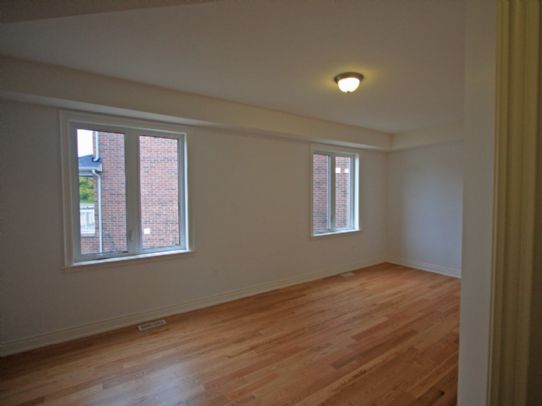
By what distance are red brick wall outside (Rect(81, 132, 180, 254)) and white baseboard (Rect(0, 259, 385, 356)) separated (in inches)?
29.2

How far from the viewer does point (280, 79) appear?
8.66ft

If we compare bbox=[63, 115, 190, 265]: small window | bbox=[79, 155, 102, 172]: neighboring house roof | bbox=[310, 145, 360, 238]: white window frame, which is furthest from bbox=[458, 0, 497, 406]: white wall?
bbox=[310, 145, 360, 238]: white window frame

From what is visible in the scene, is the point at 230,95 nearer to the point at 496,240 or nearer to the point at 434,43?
the point at 434,43

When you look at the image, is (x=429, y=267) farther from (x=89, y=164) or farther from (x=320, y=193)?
(x=89, y=164)

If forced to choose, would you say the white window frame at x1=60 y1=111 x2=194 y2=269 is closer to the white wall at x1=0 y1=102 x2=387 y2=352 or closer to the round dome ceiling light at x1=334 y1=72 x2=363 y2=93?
the white wall at x1=0 y1=102 x2=387 y2=352

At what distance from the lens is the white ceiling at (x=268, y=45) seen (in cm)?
166

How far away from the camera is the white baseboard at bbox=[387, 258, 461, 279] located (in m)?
4.61

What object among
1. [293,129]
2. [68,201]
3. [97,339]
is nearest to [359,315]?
[293,129]

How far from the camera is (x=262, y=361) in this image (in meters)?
2.29

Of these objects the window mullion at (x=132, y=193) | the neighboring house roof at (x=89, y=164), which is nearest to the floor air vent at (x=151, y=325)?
the window mullion at (x=132, y=193)

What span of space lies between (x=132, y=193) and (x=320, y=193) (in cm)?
292

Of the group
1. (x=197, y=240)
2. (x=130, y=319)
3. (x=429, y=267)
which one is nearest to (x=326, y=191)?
(x=429, y=267)

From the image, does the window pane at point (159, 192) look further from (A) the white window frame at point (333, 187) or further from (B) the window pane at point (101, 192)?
(A) the white window frame at point (333, 187)

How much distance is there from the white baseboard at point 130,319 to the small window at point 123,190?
0.66 meters
